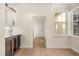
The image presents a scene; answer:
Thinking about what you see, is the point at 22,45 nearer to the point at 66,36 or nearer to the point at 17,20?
the point at 17,20

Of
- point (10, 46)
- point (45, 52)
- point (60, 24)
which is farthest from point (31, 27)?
point (10, 46)

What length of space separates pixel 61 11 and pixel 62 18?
405 millimetres

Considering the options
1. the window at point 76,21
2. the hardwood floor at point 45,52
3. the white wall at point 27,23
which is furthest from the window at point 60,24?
the hardwood floor at point 45,52

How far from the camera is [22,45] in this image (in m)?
7.81

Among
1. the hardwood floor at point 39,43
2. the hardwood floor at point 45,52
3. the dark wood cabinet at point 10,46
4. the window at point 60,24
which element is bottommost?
the hardwood floor at point 45,52

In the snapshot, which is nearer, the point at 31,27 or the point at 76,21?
the point at 76,21

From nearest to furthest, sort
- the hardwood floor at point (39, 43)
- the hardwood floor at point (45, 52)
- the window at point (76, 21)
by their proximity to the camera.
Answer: the hardwood floor at point (45, 52)
the window at point (76, 21)
the hardwood floor at point (39, 43)

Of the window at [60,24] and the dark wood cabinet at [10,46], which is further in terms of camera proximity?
the window at [60,24]

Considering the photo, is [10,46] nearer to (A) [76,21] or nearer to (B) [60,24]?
(A) [76,21]

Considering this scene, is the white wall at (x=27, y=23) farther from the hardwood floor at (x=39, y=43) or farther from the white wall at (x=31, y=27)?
the hardwood floor at (x=39, y=43)

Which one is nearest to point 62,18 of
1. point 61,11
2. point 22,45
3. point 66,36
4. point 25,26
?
point 61,11

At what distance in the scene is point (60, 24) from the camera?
785 cm

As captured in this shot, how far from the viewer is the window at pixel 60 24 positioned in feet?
25.6

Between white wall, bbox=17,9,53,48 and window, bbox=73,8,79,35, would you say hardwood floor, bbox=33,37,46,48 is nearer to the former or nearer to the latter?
white wall, bbox=17,9,53,48
